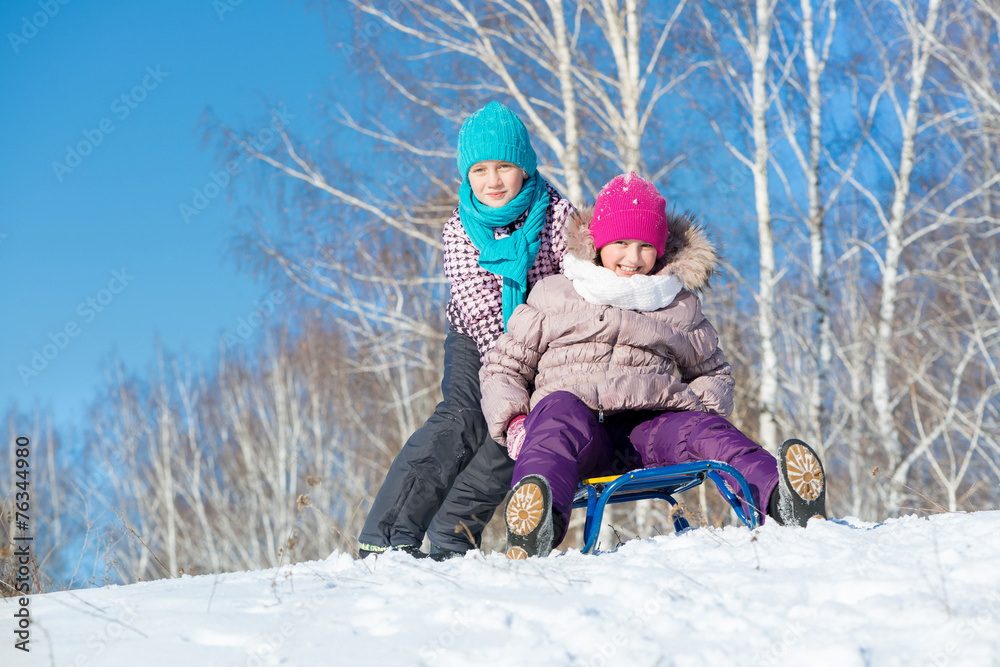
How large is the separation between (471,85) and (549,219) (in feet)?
14.8

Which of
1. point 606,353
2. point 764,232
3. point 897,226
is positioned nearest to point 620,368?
point 606,353

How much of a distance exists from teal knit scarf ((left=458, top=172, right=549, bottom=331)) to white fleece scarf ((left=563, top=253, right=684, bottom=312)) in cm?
26

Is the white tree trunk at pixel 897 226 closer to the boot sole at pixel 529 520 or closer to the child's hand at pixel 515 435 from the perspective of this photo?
the child's hand at pixel 515 435

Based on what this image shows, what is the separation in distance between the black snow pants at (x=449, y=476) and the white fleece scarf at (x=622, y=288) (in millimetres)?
597

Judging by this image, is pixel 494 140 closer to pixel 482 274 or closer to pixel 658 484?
pixel 482 274

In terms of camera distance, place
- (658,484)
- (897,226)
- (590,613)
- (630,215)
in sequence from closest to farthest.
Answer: (590,613) → (658,484) → (630,215) → (897,226)

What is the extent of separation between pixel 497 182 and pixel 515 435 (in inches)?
41.9

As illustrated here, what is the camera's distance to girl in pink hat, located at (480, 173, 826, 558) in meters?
2.59

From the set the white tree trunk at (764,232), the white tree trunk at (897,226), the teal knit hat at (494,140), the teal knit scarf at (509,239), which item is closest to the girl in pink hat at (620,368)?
the teal knit scarf at (509,239)

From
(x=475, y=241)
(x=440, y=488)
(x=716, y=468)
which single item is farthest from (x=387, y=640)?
(x=475, y=241)

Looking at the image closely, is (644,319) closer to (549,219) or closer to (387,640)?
(549,219)

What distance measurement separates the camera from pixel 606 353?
9.76 ft

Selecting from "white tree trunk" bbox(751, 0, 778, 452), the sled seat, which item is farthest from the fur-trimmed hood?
"white tree trunk" bbox(751, 0, 778, 452)

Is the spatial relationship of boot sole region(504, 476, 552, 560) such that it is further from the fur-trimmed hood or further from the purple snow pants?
the fur-trimmed hood
